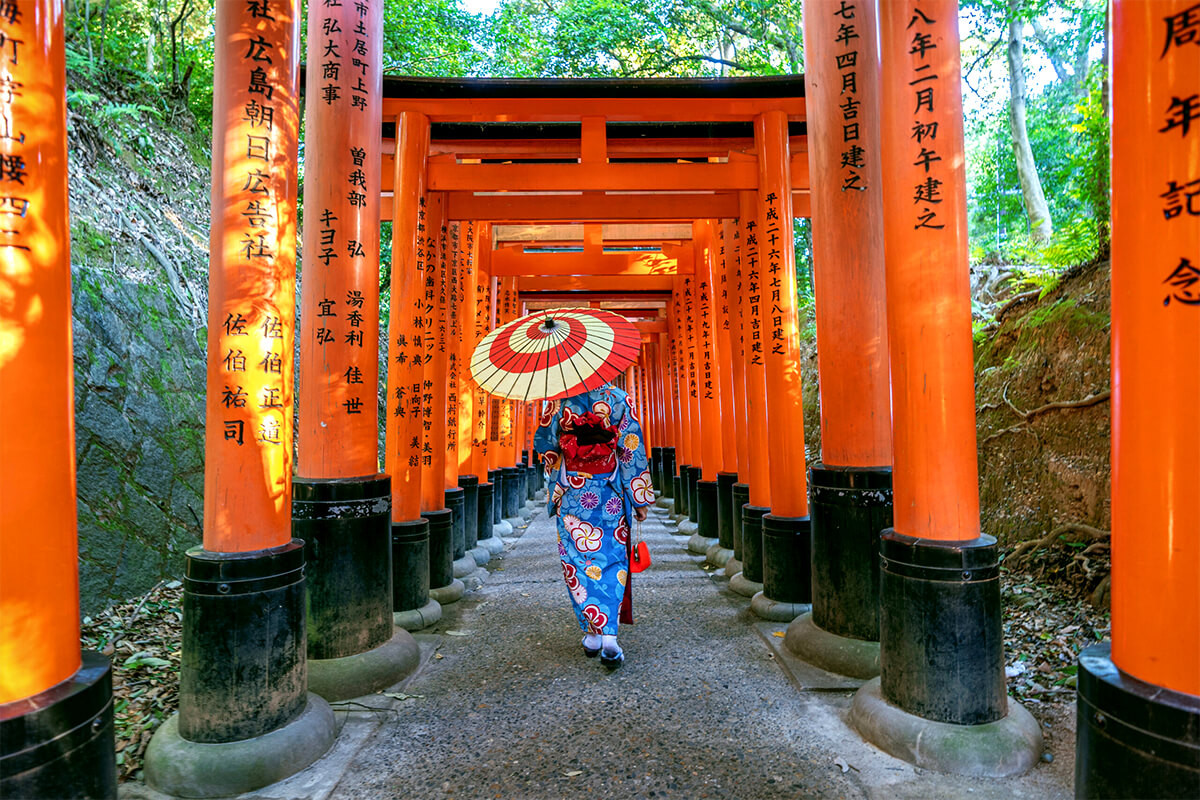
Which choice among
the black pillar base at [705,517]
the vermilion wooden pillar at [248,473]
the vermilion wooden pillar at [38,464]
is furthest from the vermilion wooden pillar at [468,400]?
the vermilion wooden pillar at [38,464]

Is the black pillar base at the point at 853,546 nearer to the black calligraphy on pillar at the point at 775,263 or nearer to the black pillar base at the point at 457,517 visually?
the black calligraphy on pillar at the point at 775,263

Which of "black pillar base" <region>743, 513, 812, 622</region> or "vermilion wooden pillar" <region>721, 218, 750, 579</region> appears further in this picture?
"vermilion wooden pillar" <region>721, 218, 750, 579</region>

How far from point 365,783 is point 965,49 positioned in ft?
52.5

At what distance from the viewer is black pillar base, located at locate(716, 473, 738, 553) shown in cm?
780

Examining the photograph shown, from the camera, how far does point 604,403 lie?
448 centimetres

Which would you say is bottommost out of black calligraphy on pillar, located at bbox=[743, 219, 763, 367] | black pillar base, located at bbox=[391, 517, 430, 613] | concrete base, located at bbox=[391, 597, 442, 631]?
concrete base, located at bbox=[391, 597, 442, 631]

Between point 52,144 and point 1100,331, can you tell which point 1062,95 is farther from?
point 52,144

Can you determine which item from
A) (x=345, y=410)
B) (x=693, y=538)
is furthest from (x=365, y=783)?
(x=693, y=538)

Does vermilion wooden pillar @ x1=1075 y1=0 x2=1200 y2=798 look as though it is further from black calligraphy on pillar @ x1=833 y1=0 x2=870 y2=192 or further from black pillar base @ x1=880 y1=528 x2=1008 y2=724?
black calligraphy on pillar @ x1=833 y1=0 x2=870 y2=192

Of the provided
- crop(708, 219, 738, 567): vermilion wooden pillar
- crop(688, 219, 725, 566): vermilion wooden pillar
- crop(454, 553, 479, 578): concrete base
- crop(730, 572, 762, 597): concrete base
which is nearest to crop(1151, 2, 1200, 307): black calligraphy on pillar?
crop(730, 572, 762, 597): concrete base

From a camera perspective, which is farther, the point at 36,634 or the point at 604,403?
the point at 604,403

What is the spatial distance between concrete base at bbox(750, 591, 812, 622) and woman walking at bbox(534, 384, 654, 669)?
1.27 metres

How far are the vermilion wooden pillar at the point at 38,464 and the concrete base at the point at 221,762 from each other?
0.68m

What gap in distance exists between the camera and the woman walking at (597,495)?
4457 mm
